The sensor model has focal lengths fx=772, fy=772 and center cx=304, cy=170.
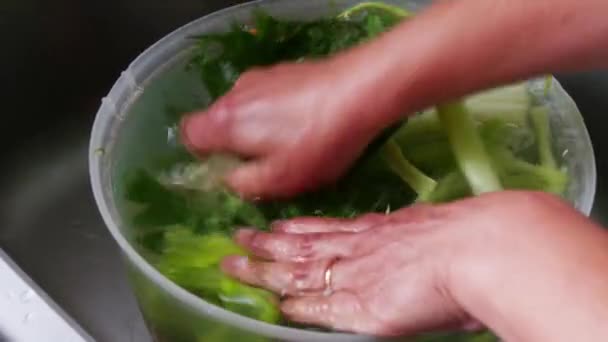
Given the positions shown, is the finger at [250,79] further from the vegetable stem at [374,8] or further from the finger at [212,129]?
the vegetable stem at [374,8]

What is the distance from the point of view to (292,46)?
628mm

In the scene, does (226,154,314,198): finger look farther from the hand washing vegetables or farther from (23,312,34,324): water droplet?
(23,312,34,324): water droplet

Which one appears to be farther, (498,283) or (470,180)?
(470,180)

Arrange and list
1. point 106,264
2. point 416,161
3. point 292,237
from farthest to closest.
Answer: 1. point 106,264
2. point 416,161
3. point 292,237

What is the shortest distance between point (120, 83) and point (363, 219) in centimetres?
22

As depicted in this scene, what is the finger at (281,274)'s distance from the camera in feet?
1.54

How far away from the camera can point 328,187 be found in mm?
546

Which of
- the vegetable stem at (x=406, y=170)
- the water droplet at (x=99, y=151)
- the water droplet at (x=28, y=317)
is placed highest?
the water droplet at (x=99, y=151)

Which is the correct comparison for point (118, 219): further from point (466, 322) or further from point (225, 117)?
point (466, 322)

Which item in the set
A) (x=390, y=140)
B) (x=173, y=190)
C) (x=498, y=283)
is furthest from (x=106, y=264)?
(x=498, y=283)

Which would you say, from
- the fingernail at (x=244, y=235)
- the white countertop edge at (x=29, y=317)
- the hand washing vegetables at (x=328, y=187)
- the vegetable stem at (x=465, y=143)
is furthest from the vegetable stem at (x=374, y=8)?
the white countertop edge at (x=29, y=317)

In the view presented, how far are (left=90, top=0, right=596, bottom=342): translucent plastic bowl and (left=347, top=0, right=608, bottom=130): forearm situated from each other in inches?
4.7

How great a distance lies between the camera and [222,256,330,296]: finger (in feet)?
1.54

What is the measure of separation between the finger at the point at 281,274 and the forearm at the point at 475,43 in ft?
0.36
